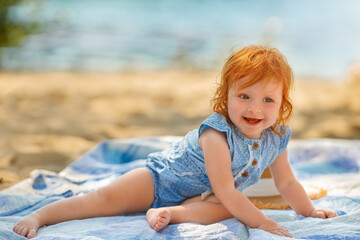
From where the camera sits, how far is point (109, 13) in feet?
43.6

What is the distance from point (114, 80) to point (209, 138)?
4.04m

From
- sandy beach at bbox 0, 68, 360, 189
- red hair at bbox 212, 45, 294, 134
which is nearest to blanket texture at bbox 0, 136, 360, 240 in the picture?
sandy beach at bbox 0, 68, 360, 189

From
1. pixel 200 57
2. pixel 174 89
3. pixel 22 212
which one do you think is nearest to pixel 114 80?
pixel 174 89

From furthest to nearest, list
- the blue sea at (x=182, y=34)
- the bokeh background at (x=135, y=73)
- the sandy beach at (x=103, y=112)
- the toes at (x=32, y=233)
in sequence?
the blue sea at (x=182, y=34), the bokeh background at (x=135, y=73), the sandy beach at (x=103, y=112), the toes at (x=32, y=233)

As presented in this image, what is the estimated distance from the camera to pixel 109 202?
1.96m

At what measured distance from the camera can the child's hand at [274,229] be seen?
5.64ft

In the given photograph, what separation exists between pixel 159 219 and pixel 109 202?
11.9 inches

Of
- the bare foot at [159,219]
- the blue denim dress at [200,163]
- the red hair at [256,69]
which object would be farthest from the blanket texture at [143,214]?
the red hair at [256,69]

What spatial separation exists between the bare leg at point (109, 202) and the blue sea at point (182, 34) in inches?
126

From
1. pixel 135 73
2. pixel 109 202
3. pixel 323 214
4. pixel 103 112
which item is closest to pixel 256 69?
pixel 323 214

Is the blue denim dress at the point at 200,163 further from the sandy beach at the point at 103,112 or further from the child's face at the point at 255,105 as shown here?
the sandy beach at the point at 103,112

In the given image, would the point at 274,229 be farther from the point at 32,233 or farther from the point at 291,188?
the point at 32,233

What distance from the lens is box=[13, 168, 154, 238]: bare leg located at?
1.89 meters

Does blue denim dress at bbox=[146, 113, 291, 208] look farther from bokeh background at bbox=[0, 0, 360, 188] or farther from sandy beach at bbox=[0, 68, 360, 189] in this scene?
sandy beach at bbox=[0, 68, 360, 189]
